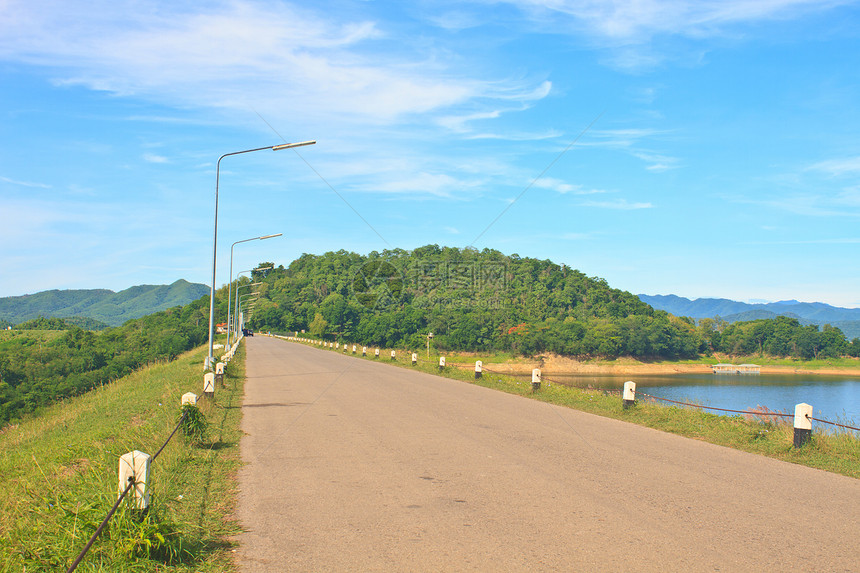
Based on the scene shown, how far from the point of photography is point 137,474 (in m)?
4.89

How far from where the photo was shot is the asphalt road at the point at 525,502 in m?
A: 4.80

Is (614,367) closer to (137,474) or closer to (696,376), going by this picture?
(696,376)

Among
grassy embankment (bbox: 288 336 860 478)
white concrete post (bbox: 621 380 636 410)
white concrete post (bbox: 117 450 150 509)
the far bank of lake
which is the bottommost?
the far bank of lake

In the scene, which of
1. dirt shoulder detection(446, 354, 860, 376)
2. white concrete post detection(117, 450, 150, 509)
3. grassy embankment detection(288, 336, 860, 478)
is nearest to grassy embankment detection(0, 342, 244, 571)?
white concrete post detection(117, 450, 150, 509)

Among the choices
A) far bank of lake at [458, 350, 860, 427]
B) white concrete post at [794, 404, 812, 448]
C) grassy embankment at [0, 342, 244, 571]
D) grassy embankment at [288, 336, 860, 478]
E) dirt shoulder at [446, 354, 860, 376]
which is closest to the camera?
grassy embankment at [0, 342, 244, 571]

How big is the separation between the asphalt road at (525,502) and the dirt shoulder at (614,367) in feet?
254

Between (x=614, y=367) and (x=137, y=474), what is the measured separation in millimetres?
90916

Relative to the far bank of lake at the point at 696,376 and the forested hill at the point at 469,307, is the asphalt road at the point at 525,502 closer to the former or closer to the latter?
the far bank of lake at the point at 696,376

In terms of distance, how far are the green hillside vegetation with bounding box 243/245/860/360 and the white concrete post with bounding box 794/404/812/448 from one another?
83.8 m

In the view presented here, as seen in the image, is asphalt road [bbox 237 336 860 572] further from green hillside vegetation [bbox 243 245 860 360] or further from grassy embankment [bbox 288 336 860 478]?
green hillside vegetation [bbox 243 245 860 360]

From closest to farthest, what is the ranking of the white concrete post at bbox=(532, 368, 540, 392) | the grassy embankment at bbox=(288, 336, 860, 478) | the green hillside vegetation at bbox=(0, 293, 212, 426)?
the grassy embankment at bbox=(288, 336, 860, 478) < the white concrete post at bbox=(532, 368, 540, 392) < the green hillside vegetation at bbox=(0, 293, 212, 426)

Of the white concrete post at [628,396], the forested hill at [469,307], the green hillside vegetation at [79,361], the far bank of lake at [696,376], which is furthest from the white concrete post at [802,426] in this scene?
the forested hill at [469,307]

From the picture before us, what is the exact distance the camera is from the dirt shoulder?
3479 inches

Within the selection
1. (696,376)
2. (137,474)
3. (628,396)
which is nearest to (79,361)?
(628,396)
